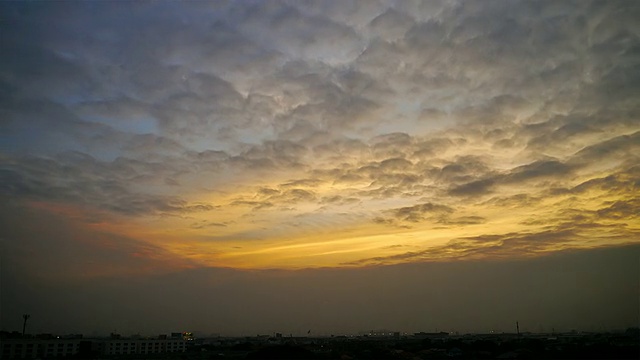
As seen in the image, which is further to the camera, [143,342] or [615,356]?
[143,342]

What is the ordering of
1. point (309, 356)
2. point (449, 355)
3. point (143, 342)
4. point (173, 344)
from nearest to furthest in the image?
point (309, 356), point (449, 355), point (143, 342), point (173, 344)

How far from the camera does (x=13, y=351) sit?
233 feet

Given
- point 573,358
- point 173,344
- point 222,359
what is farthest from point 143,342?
point 573,358

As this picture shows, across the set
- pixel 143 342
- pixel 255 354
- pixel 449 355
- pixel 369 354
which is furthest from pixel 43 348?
pixel 449 355

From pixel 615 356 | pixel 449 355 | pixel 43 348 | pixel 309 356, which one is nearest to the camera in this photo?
pixel 615 356

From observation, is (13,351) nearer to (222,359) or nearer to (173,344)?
(222,359)

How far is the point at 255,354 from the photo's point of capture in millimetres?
59281

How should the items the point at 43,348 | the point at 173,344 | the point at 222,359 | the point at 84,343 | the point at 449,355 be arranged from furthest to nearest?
the point at 173,344, the point at 84,343, the point at 43,348, the point at 449,355, the point at 222,359

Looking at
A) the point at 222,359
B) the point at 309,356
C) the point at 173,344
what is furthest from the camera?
the point at 173,344

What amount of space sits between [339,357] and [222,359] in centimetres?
1849

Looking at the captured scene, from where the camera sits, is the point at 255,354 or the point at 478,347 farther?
the point at 478,347

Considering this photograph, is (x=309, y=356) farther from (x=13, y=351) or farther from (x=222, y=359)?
(x=13, y=351)

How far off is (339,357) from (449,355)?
67.7ft

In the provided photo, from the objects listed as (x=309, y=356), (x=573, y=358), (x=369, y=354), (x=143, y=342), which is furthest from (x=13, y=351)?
(x=573, y=358)
